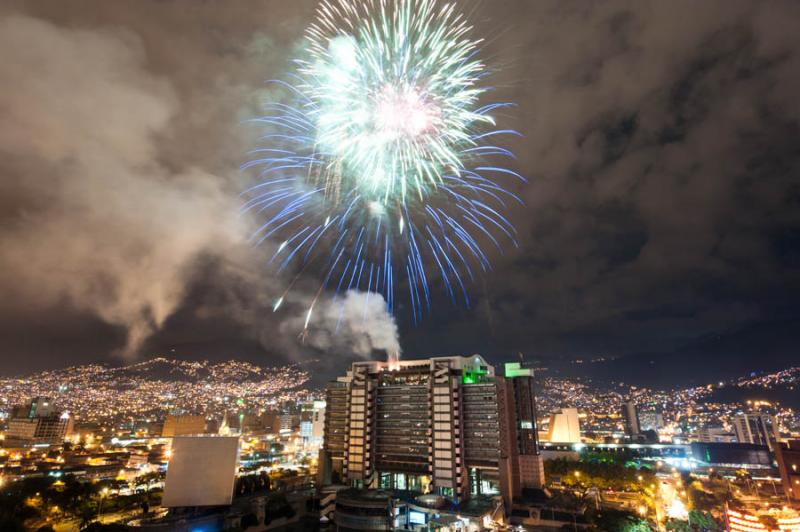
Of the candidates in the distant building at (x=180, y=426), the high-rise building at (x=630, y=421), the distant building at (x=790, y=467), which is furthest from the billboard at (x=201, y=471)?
the high-rise building at (x=630, y=421)

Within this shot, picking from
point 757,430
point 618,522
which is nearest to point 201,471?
point 618,522

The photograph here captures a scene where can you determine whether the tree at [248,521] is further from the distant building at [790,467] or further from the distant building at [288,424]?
the distant building at [288,424]

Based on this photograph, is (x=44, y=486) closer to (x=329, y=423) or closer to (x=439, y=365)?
(x=329, y=423)

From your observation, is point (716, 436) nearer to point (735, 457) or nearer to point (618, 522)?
point (735, 457)

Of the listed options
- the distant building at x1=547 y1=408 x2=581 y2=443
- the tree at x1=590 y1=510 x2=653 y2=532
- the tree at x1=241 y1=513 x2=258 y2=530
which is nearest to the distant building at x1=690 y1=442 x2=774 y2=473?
the distant building at x1=547 y1=408 x2=581 y2=443

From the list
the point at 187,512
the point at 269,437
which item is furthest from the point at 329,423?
the point at 269,437

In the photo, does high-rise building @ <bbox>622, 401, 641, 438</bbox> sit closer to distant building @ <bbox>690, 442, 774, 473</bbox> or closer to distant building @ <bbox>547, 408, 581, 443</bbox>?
distant building @ <bbox>690, 442, 774, 473</bbox>
